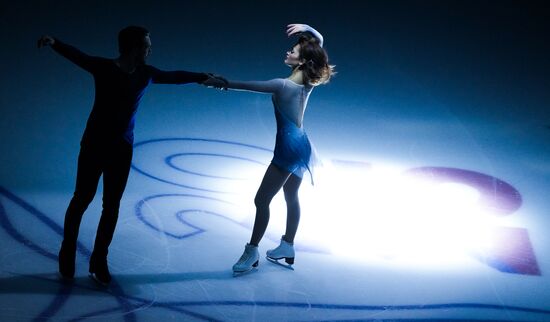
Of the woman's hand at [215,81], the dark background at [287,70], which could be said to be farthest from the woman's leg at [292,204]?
the dark background at [287,70]

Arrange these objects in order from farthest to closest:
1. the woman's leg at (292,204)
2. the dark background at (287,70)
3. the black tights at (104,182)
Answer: the dark background at (287,70), the woman's leg at (292,204), the black tights at (104,182)

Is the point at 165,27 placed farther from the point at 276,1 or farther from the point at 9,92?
the point at 9,92

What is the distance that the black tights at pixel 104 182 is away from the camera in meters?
3.44

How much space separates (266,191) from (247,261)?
0.46 m

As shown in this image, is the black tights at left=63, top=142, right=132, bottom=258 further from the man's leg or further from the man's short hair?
the man's short hair

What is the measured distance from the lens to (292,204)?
4.17m

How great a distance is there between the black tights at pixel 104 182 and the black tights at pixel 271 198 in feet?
2.97

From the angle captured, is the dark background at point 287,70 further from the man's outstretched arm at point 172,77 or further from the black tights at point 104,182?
the man's outstretched arm at point 172,77

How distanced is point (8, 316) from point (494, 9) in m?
10.7

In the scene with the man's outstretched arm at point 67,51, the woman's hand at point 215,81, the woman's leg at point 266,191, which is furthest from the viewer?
the woman's leg at point 266,191

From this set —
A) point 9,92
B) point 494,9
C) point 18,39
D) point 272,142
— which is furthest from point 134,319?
point 494,9

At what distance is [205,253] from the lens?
165 inches

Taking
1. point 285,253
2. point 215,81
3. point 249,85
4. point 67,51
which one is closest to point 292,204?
point 285,253

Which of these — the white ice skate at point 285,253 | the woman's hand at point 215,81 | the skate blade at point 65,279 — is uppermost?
the woman's hand at point 215,81
